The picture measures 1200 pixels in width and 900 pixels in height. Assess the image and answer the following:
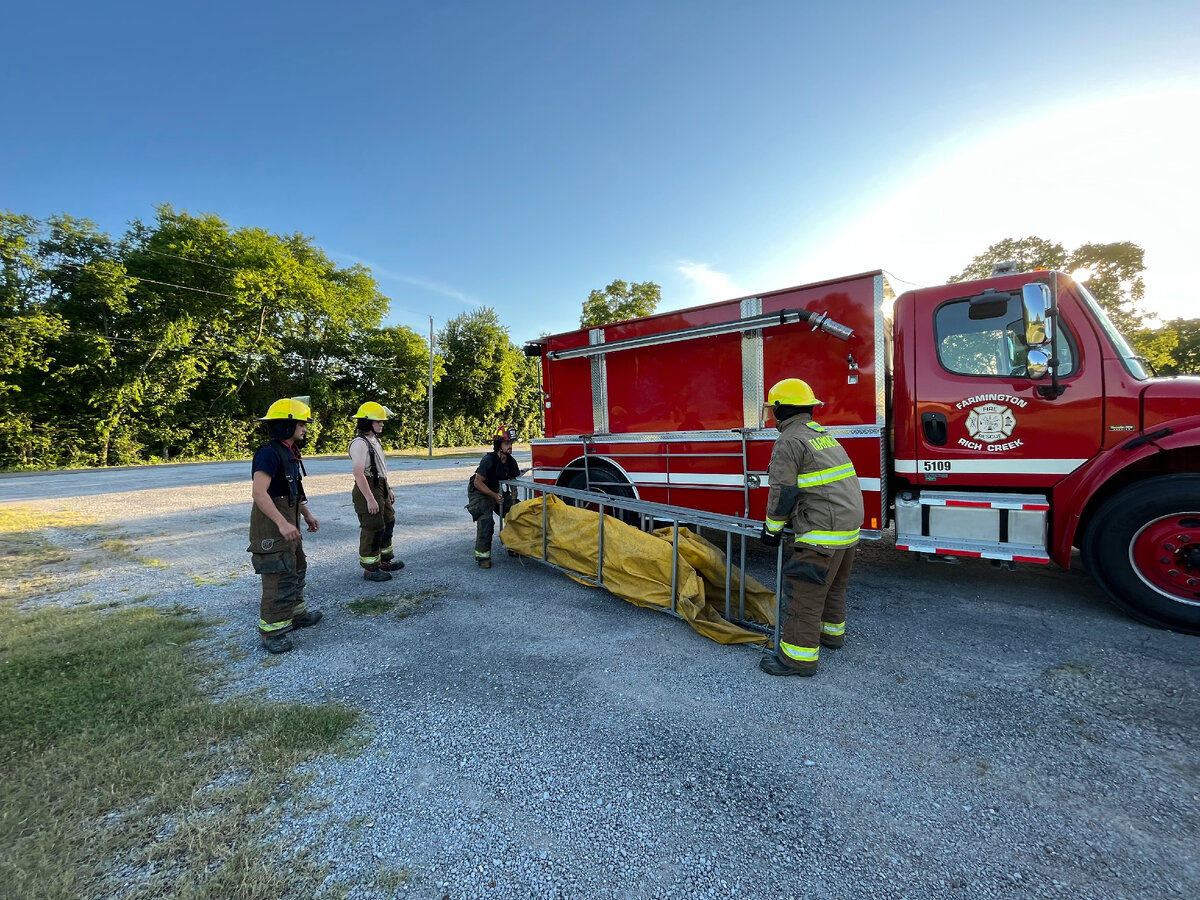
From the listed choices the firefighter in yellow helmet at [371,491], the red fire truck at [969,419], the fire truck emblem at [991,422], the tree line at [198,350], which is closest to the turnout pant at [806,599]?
the red fire truck at [969,419]

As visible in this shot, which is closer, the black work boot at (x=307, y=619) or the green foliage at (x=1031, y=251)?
the black work boot at (x=307, y=619)

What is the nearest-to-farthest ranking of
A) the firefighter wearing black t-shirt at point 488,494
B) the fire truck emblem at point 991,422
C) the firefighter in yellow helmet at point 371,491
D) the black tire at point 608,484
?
the fire truck emblem at point 991,422 < the firefighter in yellow helmet at point 371,491 < the firefighter wearing black t-shirt at point 488,494 < the black tire at point 608,484

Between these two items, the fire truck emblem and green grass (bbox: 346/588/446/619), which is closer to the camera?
the fire truck emblem

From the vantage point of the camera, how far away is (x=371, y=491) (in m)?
4.63

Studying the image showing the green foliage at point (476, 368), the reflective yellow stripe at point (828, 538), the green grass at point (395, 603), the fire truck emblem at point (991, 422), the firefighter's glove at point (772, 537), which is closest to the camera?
the reflective yellow stripe at point (828, 538)

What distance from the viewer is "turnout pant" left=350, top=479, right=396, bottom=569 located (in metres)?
4.76

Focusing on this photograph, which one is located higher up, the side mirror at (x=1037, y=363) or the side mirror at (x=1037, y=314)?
the side mirror at (x=1037, y=314)

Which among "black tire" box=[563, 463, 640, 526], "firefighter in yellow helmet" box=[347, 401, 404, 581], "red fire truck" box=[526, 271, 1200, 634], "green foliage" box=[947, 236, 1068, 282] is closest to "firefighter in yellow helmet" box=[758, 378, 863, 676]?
"red fire truck" box=[526, 271, 1200, 634]

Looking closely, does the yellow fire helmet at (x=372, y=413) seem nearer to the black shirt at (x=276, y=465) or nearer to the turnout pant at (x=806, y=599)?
the black shirt at (x=276, y=465)

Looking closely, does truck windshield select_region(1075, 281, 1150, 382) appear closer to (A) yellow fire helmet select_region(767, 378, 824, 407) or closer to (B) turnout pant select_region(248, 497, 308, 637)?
(A) yellow fire helmet select_region(767, 378, 824, 407)

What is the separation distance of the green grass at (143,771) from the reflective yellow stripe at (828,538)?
2.80 m

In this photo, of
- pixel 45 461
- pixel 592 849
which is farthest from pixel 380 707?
pixel 45 461

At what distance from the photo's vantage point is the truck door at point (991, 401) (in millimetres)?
3666

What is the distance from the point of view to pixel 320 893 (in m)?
1.58
